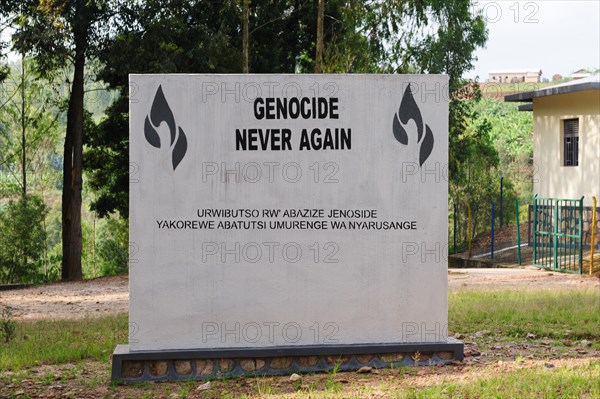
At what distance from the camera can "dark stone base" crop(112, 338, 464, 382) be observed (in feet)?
28.7

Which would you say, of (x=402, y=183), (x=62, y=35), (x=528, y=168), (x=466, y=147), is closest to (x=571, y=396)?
(x=402, y=183)

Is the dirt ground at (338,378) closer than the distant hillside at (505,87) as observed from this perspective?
Yes

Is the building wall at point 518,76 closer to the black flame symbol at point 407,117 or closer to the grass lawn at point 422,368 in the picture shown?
the grass lawn at point 422,368

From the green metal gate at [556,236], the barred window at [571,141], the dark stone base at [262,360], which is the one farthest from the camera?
the barred window at [571,141]

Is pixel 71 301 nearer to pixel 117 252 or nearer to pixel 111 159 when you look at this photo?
pixel 111 159

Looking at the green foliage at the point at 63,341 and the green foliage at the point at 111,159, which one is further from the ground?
the green foliage at the point at 111,159

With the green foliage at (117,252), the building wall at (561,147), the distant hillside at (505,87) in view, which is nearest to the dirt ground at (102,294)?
the building wall at (561,147)

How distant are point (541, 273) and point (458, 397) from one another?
51.9 ft

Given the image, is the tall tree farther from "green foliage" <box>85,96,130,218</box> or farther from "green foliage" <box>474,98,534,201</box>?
"green foliage" <box>474,98,534,201</box>

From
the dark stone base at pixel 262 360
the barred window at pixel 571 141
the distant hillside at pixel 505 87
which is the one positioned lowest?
the dark stone base at pixel 262 360

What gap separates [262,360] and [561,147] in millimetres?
20901

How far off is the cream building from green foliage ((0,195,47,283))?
64.3 ft

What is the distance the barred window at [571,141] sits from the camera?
89.8ft

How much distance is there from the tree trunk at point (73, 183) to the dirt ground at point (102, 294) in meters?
6.01
